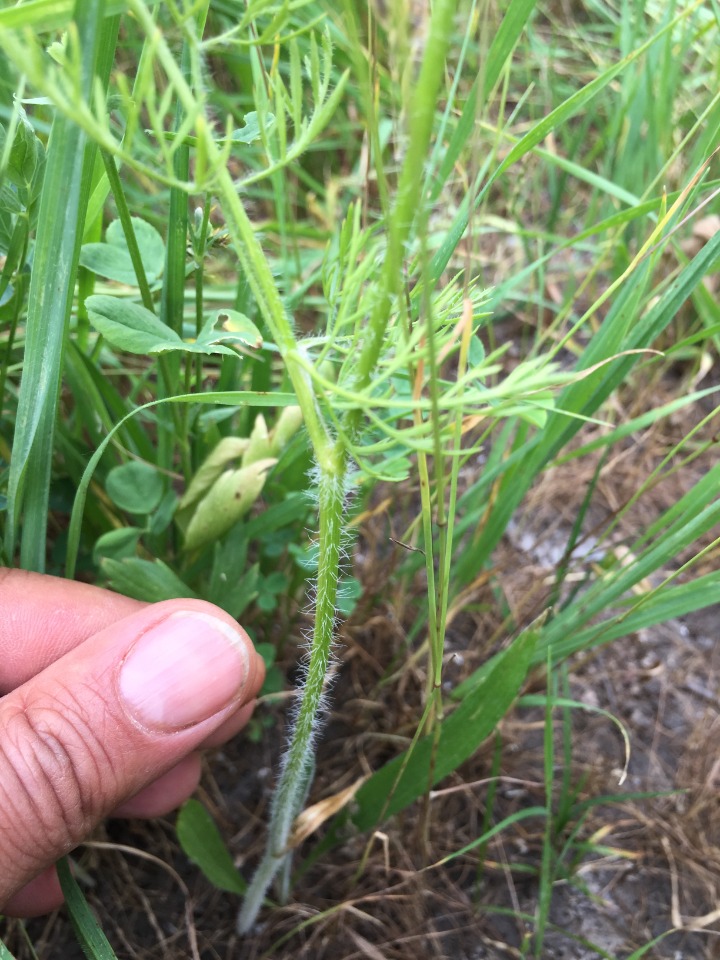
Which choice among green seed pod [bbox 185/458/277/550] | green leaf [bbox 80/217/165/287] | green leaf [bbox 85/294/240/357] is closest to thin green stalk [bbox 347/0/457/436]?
green leaf [bbox 85/294/240/357]

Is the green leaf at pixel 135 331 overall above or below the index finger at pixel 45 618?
above

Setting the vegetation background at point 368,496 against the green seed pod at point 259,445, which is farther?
the green seed pod at point 259,445

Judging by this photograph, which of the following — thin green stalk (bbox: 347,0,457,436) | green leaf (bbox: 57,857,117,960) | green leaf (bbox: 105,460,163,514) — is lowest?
green leaf (bbox: 57,857,117,960)

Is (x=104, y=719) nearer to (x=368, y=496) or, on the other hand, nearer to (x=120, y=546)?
(x=120, y=546)

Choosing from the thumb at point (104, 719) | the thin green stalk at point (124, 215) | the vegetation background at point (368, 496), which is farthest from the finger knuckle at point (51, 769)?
the thin green stalk at point (124, 215)

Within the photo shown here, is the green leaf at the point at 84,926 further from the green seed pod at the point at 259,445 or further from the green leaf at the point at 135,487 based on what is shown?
the green seed pod at the point at 259,445

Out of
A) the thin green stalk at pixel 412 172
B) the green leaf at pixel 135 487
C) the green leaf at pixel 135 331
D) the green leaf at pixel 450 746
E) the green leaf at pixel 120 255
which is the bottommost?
the green leaf at pixel 450 746

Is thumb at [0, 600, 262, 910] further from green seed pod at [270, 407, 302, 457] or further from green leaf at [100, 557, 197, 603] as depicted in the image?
green seed pod at [270, 407, 302, 457]

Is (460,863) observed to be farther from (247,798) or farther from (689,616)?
(689,616)
